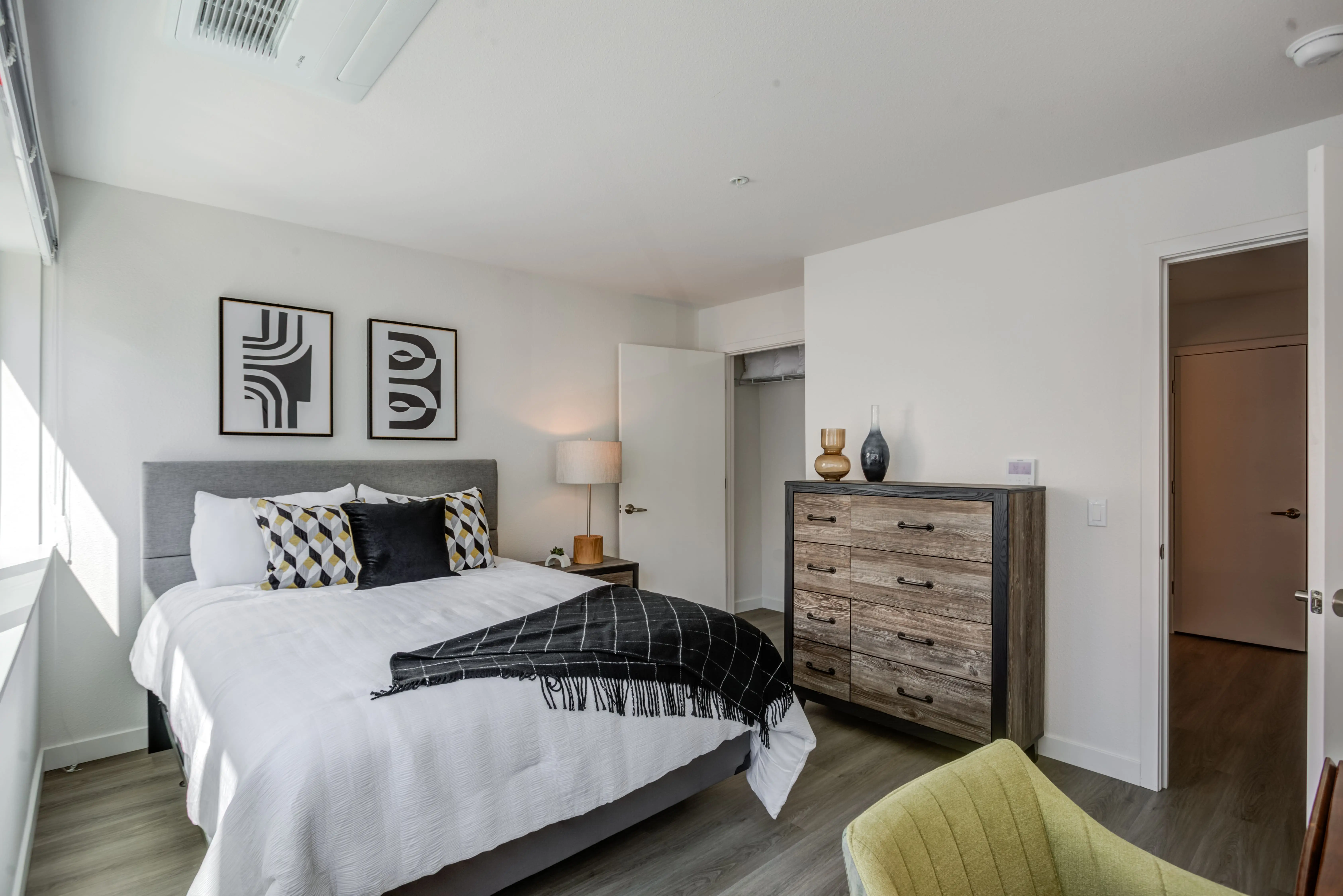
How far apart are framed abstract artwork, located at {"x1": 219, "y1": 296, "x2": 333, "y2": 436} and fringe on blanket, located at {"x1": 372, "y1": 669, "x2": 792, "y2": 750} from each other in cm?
212

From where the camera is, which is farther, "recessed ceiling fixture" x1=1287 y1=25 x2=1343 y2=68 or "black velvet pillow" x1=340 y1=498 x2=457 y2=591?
"black velvet pillow" x1=340 y1=498 x2=457 y2=591

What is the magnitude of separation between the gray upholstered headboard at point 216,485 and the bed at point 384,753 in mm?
293

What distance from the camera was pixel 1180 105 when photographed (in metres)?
2.22

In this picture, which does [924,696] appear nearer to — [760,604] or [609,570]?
[609,570]

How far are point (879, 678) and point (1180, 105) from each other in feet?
7.85

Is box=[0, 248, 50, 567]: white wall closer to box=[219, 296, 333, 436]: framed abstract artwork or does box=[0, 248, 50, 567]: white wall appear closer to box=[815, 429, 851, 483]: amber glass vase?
box=[219, 296, 333, 436]: framed abstract artwork

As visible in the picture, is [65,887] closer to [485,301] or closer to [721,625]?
[721,625]

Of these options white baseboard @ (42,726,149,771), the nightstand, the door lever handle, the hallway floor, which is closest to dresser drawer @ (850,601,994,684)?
the hallway floor

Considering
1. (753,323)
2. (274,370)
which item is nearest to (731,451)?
(753,323)

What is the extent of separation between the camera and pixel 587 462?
4203 mm

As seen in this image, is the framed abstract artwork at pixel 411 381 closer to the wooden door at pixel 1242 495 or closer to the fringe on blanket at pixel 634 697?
the fringe on blanket at pixel 634 697

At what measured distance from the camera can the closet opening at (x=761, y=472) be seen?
5.45m

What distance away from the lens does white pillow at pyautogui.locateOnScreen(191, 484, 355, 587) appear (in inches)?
112

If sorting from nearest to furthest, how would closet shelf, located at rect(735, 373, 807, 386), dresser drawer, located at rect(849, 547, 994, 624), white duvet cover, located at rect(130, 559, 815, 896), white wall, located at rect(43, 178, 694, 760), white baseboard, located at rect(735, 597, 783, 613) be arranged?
1. white duvet cover, located at rect(130, 559, 815, 896)
2. dresser drawer, located at rect(849, 547, 994, 624)
3. white wall, located at rect(43, 178, 694, 760)
4. closet shelf, located at rect(735, 373, 807, 386)
5. white baseboard, located at rect(735, 597, 783, 613)
